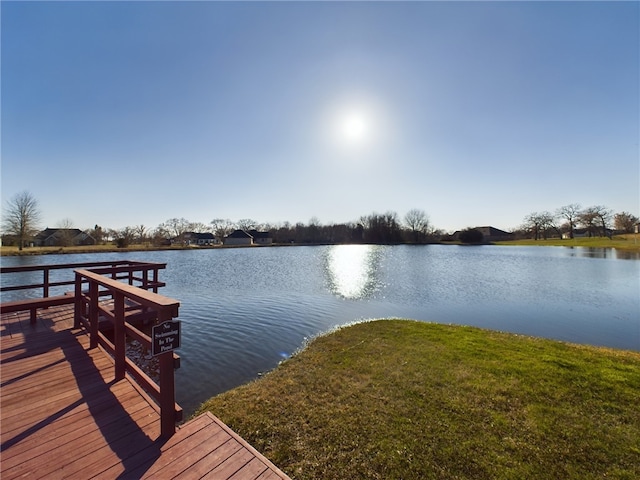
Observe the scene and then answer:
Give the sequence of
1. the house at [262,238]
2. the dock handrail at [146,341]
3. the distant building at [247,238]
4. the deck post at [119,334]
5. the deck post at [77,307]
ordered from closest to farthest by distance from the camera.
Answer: the dock handrail at [146,341] → the deck post at [119,334] → the deck post at [77,307] → the distant building at [247,238] → the house at [262,238]

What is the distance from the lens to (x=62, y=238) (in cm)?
5412

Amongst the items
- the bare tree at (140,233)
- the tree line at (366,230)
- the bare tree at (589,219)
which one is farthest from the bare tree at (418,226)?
the bare tree at (140,233)

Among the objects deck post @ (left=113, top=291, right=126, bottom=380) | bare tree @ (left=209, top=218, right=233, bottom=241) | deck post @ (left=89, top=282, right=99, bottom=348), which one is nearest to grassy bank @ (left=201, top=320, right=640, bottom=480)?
deck post @ (left=113, top=291, right=126, bottom=380)

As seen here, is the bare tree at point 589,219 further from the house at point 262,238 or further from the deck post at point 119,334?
the deck post at point 119,334

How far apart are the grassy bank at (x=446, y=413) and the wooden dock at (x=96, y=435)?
35.1 inches

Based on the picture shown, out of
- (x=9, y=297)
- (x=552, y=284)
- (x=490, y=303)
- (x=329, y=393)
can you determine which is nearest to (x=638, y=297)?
(x=552, y=284)

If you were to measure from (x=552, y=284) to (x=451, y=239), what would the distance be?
277ft

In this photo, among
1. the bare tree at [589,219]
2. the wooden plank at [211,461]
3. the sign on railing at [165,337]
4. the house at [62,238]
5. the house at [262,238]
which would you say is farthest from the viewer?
the house at [262,238]

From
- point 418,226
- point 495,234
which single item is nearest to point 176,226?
point 418,226

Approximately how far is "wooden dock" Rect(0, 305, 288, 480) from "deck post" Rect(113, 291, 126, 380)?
0.65ft

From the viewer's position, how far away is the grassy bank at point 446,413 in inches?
129

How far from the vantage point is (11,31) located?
7.34 metres

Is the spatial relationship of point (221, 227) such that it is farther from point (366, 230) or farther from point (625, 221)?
point (625, 221)

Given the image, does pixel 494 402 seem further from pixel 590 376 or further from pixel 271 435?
pixel 271 435
